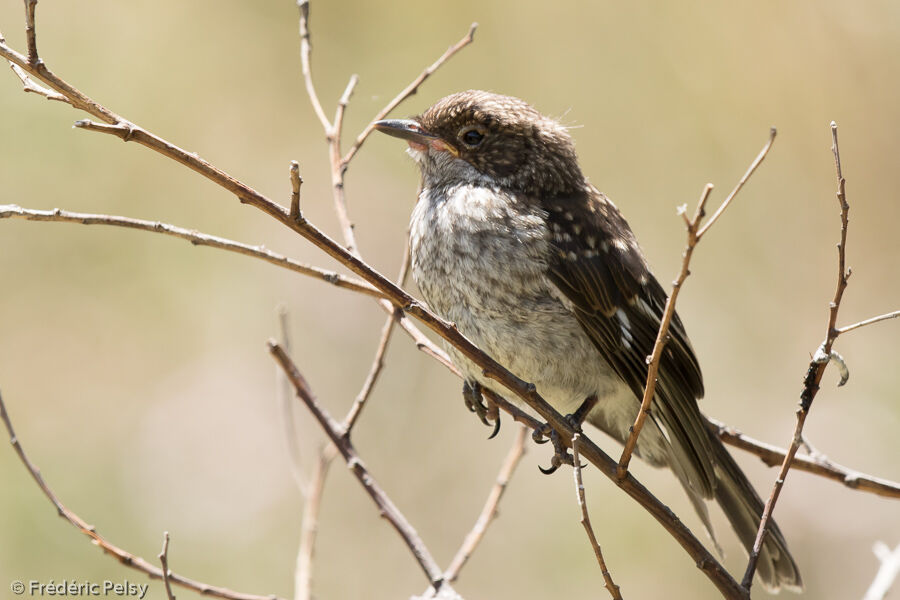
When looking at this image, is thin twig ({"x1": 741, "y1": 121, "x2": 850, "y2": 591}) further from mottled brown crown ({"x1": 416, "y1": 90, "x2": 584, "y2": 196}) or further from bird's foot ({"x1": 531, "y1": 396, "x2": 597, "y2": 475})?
mottled brown crown ({"x1": 416, "y1": 90, "x2": 584, "y2": 196})

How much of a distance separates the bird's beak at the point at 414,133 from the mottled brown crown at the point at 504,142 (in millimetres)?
22

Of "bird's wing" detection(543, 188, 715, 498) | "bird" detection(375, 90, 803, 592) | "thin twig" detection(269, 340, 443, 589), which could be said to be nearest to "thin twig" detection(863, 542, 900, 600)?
"bird" detection(375, 90, 803, 592)

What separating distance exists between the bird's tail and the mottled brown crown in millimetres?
1168

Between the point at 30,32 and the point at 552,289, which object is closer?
the point at 30,32

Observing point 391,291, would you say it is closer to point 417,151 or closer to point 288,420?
point 288,420

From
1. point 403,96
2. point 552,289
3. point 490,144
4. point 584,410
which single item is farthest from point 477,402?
point 403,96

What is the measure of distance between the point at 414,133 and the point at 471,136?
0.74 ft

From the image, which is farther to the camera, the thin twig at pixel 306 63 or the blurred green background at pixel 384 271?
the blurred green background at pixel 384 271

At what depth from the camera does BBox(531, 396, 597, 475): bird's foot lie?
10.3 feet

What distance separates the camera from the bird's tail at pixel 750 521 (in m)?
3.43

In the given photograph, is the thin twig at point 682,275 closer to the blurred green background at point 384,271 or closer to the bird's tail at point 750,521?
the bird's tail at point 750,521

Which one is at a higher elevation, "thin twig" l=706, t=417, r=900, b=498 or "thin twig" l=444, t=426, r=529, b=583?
"thin twig" l=706, t=417, r=900, b=498

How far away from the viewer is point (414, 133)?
3852 mm

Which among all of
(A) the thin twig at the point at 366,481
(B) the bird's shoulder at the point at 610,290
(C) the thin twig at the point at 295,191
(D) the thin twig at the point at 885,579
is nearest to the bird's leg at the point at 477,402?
(B) the bird's shoulder at the point at 610,290
